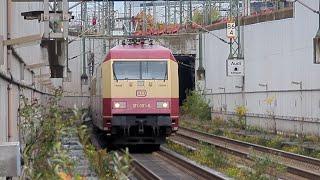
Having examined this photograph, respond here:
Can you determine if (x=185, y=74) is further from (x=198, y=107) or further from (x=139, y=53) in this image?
(x=139, y=53)

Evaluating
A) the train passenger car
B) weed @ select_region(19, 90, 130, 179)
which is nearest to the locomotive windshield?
the train passenger car

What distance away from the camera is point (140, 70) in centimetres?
2445

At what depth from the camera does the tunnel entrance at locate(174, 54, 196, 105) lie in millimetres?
60447

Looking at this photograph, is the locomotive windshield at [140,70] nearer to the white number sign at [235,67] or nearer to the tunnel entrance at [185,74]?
the white number sign at [235,67]

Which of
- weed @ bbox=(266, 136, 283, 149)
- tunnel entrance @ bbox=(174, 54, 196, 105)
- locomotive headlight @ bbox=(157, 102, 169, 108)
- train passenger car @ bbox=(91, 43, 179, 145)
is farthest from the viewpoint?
tunnel entrance @ bbox=(174, 54, 196, 105)

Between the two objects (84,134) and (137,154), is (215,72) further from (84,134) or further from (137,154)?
(84,134)

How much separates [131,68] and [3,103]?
1272 cm

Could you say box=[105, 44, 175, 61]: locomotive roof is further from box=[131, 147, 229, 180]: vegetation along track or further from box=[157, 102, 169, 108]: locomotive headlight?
box=[131, 147, 229, 180]: vegetation along track

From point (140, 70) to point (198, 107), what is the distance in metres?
28.2

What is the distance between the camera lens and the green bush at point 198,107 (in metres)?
51.8

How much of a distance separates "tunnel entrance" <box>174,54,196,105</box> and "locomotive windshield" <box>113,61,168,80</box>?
34171 millimetres

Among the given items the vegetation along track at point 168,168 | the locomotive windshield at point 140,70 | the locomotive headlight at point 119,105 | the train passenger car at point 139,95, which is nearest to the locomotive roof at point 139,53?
the train passenger car at point 139,95

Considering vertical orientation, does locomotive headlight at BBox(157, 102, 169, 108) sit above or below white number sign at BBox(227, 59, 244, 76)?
below

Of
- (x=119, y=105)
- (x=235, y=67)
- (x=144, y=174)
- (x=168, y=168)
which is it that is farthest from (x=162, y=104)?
(x=235, y=67)
